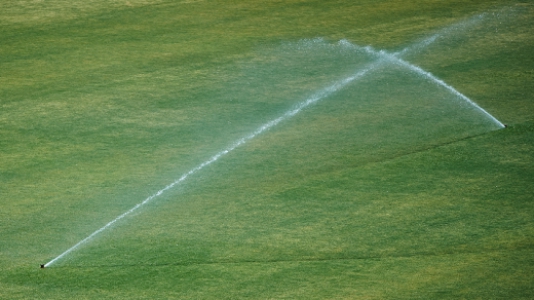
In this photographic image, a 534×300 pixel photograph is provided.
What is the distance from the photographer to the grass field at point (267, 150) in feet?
21.7

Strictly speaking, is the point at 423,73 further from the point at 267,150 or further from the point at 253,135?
the point at 267,150

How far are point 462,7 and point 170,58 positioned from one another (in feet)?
15.0

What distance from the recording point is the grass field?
6629 millimetres

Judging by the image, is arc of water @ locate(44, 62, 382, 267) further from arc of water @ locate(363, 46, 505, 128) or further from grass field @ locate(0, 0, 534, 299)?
arc of water @ locate(363, 46, 505, 128)

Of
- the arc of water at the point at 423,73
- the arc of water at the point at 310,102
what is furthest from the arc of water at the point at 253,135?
the arc of water at the point at 423,73

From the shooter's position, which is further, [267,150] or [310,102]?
[310,102]

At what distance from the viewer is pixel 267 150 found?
8867 mm

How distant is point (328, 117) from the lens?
959 cm

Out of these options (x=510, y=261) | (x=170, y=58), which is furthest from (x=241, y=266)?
(x=170, y=58)

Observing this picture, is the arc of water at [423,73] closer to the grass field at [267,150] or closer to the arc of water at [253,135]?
the grass field at [267,150]

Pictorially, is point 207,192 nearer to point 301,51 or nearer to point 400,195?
point 400,195

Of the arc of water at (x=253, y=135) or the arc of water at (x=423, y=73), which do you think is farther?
the arc of water at (x=423, y=73)

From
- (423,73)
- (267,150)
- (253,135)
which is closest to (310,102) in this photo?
(253,135)

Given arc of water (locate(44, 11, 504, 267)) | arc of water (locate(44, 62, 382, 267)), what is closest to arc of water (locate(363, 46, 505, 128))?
arc of water (locate(44, 11, 504, 267))
